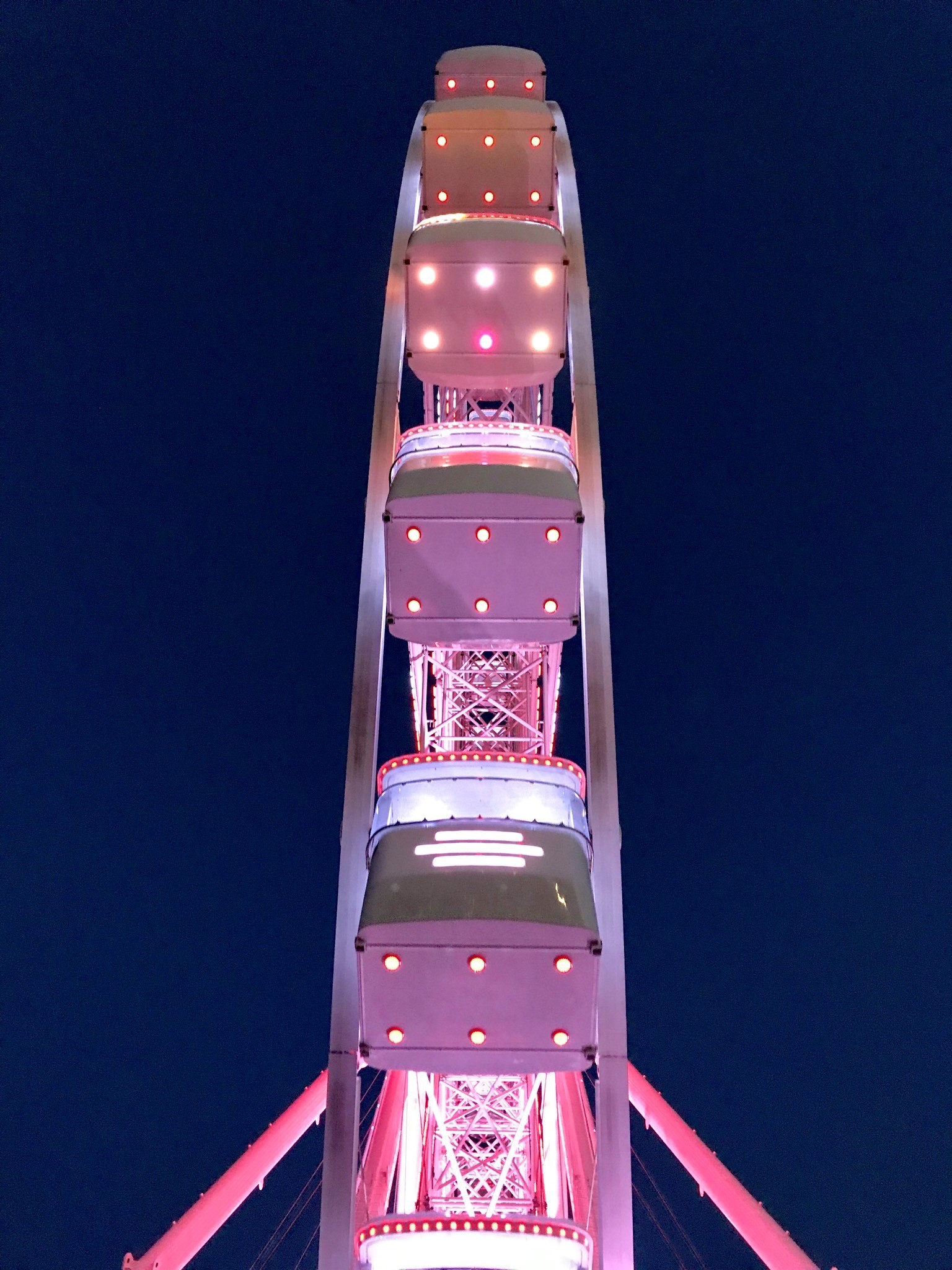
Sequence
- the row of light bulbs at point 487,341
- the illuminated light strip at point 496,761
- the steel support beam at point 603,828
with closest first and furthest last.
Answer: the steel support beam at point 603,828 < the illuminated light strip at point 496,761 < the row of light bulbs at point 487,341

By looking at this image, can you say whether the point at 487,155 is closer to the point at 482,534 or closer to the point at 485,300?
the point at 485,300

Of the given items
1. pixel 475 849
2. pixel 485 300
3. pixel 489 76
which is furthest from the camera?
pixel 489 76

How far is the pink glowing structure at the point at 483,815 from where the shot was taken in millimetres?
10047

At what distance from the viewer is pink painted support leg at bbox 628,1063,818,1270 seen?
7.92 m

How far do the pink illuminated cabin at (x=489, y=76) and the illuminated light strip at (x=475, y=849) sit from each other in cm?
1379

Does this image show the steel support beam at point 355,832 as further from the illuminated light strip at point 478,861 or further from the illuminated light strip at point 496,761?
the illuminated light strip at point 478,861

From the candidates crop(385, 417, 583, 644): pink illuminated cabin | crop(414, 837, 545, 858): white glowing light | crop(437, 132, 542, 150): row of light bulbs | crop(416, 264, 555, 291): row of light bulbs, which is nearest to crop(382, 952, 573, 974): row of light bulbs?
crop(414, 837, 545, 858): white glowing light

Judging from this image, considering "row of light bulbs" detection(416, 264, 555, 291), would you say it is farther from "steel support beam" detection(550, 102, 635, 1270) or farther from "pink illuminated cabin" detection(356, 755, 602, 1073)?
"pink illuminated cabin" detection(356, 755, 602, 1073)

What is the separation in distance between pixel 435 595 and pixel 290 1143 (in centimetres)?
573

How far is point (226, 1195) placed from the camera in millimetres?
9203

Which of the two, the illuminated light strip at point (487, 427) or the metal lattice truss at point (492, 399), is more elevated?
the metal lattice truss at point (492, 399)

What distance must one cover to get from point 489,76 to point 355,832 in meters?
14.0

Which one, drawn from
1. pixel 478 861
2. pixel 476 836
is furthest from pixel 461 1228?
pixel 476 836

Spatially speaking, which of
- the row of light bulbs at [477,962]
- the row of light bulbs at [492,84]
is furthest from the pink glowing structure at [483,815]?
the row of light bulbs at [492,84]
